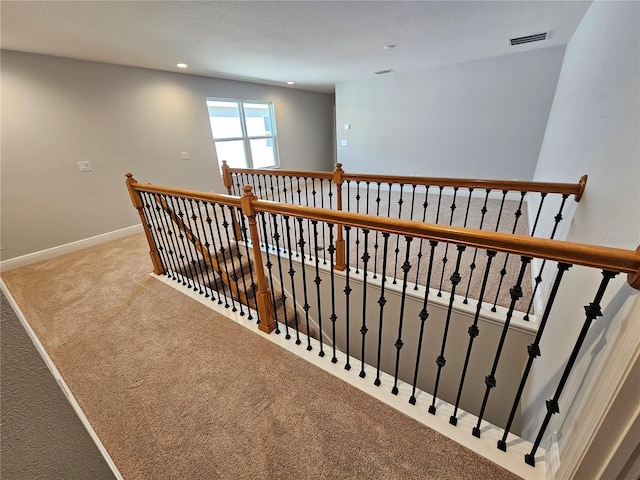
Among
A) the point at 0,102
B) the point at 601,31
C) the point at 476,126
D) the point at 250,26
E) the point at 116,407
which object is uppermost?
the point at 250,26

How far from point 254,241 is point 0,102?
3443mm

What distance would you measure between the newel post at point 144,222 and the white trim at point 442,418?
65.5 inches

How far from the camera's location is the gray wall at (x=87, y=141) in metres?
2.89

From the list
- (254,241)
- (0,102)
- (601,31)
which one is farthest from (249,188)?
(0,102)

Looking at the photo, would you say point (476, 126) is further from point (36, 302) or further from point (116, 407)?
point (36, 302)

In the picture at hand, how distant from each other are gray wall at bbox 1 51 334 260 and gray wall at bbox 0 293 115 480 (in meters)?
3.84

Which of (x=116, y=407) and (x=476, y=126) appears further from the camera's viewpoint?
(x=476, y=126)

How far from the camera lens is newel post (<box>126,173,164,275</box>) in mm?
2332

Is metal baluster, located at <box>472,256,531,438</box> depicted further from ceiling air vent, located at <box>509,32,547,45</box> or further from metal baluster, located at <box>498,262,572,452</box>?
ceiling air vent, located at <box>509,32,547,45</box>

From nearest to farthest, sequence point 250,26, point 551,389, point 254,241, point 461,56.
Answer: point 551,389 → point 254,241 → point 250,26 → point 461,56

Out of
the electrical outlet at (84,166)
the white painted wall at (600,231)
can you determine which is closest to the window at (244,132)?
the electrical outlet at (84,166)

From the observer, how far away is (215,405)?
1333 mm

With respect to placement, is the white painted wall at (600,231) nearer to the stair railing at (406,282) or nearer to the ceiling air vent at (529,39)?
the stair railing at (406,282)

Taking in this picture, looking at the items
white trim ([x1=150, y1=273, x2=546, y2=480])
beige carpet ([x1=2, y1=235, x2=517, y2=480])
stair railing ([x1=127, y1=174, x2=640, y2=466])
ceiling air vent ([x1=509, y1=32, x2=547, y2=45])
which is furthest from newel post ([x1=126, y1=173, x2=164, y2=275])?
ceiling air vent ([x1=509, y1=32, x2=547, y2=45])
